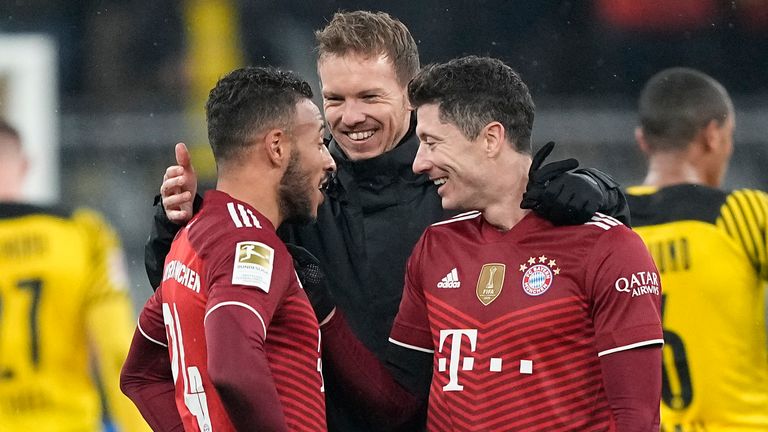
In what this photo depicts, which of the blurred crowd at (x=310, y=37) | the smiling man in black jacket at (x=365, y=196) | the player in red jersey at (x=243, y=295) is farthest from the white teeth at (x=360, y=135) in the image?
the blurred crowd at (x=310, y=37)

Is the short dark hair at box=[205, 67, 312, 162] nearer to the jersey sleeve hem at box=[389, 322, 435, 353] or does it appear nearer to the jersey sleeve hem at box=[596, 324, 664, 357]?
the jersey sleeve hem at box=[389, 322, 435, 353]

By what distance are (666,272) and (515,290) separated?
5.57 ft

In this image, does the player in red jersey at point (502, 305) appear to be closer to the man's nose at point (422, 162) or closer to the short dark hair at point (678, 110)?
the man's nose at point (422, 162)

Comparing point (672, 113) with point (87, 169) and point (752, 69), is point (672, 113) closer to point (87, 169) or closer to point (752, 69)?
point (87, 169)

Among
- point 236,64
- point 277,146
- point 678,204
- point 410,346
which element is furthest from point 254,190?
point 236,64

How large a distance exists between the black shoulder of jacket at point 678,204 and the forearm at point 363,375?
1.58 meters

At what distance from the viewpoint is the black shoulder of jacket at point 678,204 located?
12.6ft

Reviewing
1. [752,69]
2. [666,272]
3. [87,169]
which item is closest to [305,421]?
[666,272]

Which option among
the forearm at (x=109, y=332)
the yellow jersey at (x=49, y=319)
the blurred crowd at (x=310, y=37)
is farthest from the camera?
the blurred crowd at (x=310, y=37)

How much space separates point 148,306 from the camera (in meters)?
2.46

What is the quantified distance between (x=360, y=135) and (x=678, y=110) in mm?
1692

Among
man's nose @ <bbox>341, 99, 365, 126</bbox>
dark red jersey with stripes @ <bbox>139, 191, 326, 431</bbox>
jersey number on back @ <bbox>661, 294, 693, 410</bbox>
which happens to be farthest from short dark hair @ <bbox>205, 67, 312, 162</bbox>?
jersey number on back @ <bbox>661, 294, 693, 410</bbox>

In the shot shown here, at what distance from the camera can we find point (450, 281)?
2369 mm

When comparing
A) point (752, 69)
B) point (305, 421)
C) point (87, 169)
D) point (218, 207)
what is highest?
point (752, 69)
